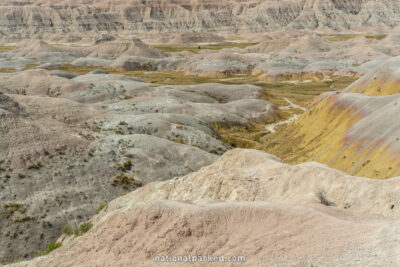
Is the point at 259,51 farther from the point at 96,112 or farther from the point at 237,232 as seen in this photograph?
the point at 237,232

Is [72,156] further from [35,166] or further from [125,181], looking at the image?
[125,181]

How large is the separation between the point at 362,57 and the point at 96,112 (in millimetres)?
130028

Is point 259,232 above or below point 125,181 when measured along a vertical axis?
above

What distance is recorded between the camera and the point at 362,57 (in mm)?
146750

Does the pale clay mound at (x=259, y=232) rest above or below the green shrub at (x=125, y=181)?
above

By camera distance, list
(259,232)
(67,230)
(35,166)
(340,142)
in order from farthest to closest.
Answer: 1. (340,142)
2. (35,166)
3. (67,230)
4. (259,232)

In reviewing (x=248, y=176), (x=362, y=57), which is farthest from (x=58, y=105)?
(x=362, y=57)

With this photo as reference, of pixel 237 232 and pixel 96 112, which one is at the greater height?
pixel 237 232

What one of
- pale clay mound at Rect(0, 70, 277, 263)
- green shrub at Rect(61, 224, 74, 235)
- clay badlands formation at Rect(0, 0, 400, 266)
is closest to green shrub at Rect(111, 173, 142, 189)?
clay badlands formation at Rect(0, 0, 400, 266)

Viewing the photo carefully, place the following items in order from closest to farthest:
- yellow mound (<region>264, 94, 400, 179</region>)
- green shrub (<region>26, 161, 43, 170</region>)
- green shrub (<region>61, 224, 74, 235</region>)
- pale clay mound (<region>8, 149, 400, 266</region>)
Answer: pale clay mound (<region>8, 149, 400, 266</region>), green shrub (<region>61, 224, 74, 235</region>), yellow mound (<region>264, 94, 400, 179</region>), green shrub (<region>26, 161, 43, 170</region>)

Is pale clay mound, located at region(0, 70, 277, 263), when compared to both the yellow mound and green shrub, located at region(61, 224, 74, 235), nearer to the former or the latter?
green shrub, located at region(61, 224, 74, 235)

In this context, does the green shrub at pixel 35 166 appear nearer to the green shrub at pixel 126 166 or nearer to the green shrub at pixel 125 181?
the green shrub at pixel 125 181

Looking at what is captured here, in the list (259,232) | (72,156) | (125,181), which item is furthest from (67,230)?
(259,232)

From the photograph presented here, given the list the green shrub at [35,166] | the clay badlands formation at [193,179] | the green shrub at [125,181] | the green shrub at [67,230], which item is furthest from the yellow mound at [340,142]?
the green shrub at [35,166]
